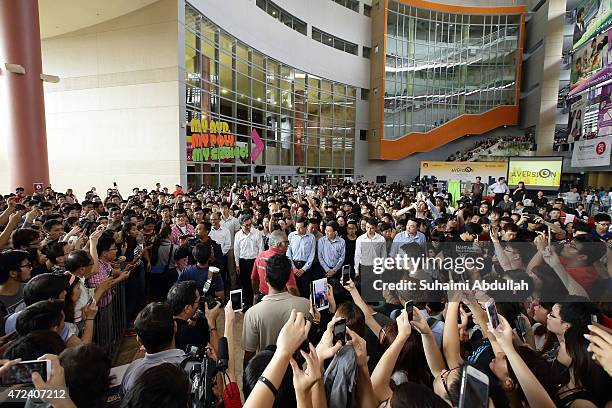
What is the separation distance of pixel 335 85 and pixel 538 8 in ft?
57.0

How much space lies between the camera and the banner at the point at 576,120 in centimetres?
1882

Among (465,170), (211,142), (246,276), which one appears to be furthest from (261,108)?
(246,276)

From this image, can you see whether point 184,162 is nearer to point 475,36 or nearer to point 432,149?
point 432,149

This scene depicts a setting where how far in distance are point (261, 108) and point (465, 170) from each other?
39.7 ft

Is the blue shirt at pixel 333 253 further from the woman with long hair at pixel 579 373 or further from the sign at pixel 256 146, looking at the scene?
the sign at pixel 256 146

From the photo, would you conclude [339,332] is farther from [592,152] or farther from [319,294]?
[592,152]

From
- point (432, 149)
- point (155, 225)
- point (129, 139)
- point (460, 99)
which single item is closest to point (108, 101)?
point (129, 139)

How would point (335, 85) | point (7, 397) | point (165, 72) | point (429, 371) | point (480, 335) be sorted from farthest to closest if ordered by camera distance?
point (335, 85)
point (165, 72)
point (480, 335)
point (429, 371)
point (7, 397)

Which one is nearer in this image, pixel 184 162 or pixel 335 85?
pixel 184 162

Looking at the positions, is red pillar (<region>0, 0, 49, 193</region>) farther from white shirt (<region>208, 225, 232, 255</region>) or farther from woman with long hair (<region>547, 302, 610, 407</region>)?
woman with long hair (<region>547, 302, 610, 407</region>)

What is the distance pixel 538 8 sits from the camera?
1043 inches

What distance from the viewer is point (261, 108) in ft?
64.5

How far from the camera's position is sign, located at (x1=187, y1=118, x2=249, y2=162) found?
46.9 ft

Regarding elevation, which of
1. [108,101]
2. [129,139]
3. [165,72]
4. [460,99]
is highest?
[460,99]
